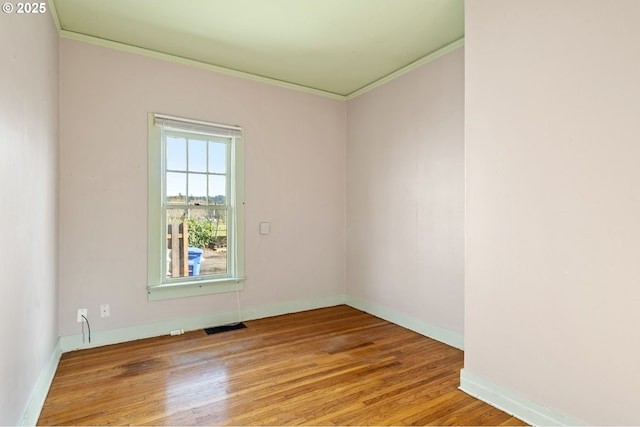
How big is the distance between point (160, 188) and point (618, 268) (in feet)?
11.8

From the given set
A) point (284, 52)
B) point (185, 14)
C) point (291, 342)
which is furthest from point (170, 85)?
point (291, 342)

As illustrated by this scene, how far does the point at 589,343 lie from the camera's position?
1815 mm

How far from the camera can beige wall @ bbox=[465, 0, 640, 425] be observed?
1.71 m

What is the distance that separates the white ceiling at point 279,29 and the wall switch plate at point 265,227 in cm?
175

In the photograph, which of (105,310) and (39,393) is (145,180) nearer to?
(105,310)

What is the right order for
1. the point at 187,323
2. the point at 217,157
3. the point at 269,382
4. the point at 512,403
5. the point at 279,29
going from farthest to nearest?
the point at 217,157 → the point at 187,323 → the point at 279,29 → the point at 269,382 → the point at 512,403

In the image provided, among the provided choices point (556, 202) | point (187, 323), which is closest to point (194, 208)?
point (187, 323)

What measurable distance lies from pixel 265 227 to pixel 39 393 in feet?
7.94

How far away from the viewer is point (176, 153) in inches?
143

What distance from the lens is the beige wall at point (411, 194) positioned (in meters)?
3.24

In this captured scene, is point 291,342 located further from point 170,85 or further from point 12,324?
point 170,85

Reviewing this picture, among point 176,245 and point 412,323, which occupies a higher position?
point 176,245

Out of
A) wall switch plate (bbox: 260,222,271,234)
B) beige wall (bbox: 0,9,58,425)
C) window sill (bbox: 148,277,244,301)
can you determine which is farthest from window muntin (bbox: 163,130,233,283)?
beige wall (bbox: 0,9,58,425)

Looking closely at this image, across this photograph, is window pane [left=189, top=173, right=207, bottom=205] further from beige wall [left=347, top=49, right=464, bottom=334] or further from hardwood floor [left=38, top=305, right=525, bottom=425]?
beige wall [left=347, top=49, right=464, bottom=334]
